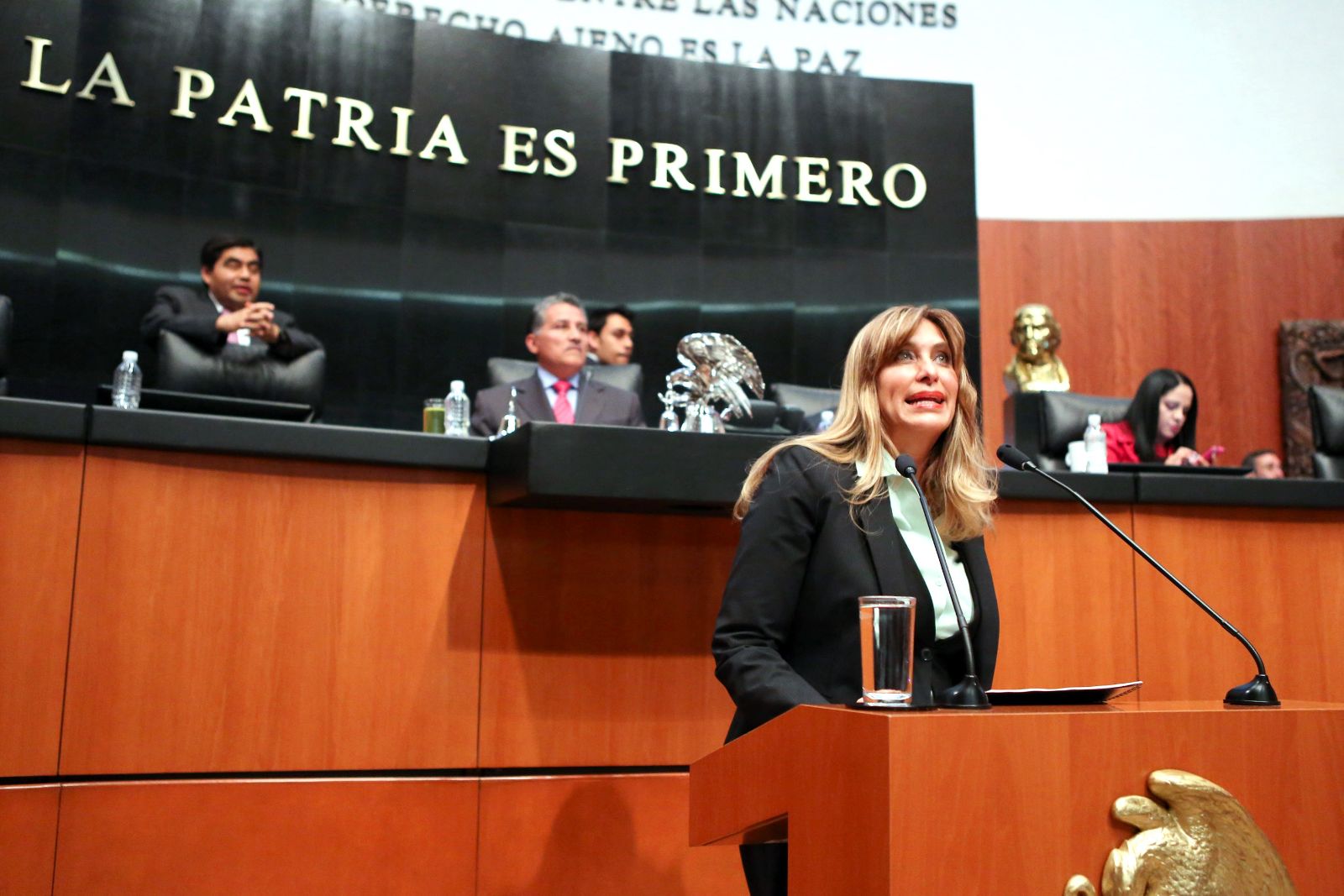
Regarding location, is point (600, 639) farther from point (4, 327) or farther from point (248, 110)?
point (248, 110)

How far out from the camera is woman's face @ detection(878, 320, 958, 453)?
1966 millimetres

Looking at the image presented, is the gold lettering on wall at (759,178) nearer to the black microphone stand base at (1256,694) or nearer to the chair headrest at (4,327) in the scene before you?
the chair headrest at (4,327)

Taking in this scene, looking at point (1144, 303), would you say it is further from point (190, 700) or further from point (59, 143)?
point (190, 700)

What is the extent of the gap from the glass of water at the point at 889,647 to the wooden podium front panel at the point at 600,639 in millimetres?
1339

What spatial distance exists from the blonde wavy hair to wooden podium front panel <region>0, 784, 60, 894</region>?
1.40 metres

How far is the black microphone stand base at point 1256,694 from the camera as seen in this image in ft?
4.95

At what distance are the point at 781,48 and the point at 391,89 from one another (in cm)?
220

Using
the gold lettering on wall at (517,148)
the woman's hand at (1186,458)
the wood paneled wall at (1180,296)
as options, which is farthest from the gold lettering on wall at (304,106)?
the woman's hand at (1186,458)

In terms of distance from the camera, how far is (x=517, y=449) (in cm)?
257

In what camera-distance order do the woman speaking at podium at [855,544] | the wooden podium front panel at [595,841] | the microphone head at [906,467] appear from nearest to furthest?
1. the microphone head at [906,467]
2. the woman speaking at podium at [855,544]
3. the wooden podium front panel at [595,841]

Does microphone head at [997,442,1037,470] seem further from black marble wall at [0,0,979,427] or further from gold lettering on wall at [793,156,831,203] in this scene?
gold lettering on wall at [793,156,831,203]

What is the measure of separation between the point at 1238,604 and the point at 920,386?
1537 millimetres

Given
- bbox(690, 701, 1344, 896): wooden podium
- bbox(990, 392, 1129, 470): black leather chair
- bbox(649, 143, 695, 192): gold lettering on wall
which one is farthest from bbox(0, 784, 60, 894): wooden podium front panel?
bbox(649, 143, 695, 192): gold lettering on wall

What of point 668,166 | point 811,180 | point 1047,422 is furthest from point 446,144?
point 1047,422
